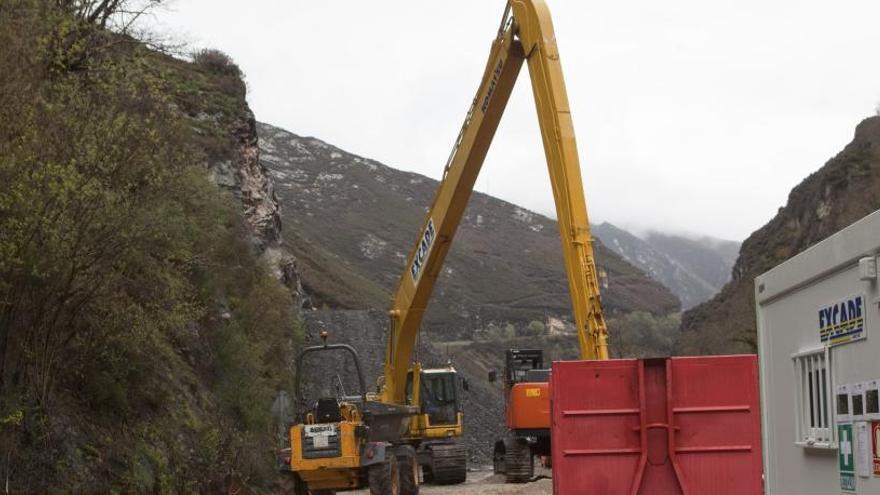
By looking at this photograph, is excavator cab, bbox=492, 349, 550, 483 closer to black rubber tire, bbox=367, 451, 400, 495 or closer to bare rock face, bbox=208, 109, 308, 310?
black rubber tire, bbox=367, 451, 400, 495

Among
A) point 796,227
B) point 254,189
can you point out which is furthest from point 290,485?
point 796,227

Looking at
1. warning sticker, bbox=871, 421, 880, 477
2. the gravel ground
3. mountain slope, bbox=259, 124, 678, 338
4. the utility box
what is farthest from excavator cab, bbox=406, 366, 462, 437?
mountain slope, bbox=259, 124, 678, 338

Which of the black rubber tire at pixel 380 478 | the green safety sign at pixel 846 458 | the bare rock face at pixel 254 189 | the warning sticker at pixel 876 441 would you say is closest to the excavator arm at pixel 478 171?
the black rubber tire at pixel 380 478

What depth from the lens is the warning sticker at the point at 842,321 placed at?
21.1ft

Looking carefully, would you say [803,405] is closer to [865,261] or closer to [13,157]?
[865,261]

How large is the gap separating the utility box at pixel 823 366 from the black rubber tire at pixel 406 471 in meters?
15.0

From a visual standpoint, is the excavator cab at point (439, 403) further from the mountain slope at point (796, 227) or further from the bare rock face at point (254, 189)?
the mountain slope at point (796, 227)

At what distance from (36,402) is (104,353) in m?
1.84

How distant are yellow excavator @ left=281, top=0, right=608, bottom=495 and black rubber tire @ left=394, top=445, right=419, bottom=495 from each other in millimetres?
22

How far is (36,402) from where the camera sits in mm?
15633

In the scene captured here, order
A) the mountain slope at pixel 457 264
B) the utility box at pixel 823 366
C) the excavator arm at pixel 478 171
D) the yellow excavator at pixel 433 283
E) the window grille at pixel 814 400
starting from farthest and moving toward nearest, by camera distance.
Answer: the mountain slope at pixel 457 264, the yellow excavator at pixel 433 283, the excavator arm at pixel 478 171, the window grille at pixel 814 400, the utility box at pixel 823 366

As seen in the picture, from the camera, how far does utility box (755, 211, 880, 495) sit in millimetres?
6250

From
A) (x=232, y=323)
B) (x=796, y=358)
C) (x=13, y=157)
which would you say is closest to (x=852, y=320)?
(x=796, y=358)

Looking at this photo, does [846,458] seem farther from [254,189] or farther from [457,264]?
[457,264]
